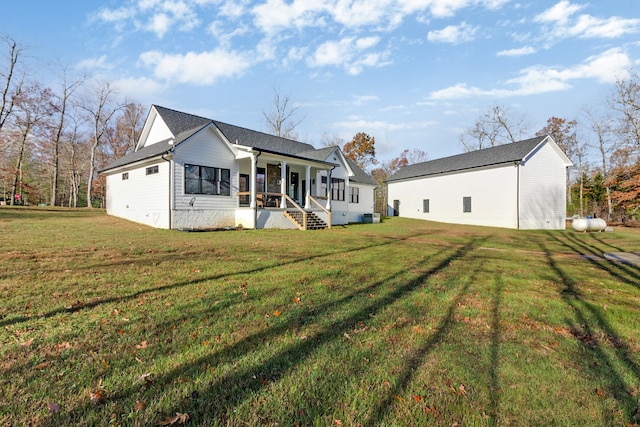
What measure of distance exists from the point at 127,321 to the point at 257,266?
3.07m

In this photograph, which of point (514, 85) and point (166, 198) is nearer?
point (166, 198)

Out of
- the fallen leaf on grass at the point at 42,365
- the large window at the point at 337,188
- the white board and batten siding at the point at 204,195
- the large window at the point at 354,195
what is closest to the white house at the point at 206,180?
the white board and batten siding at the point at 204,195

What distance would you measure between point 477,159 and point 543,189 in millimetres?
A: 5252

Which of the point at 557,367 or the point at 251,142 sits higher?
the point at 251,142

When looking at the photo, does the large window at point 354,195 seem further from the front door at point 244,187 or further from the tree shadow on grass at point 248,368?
the tree shadow on grass at point 248,368

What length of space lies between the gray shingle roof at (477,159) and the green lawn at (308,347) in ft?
64.3

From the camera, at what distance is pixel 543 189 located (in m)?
22.9

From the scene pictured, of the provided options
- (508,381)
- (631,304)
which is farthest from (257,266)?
(631,304)

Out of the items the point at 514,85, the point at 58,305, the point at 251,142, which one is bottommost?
the point at 58,305

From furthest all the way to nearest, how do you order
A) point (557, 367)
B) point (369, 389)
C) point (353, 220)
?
point (353, 220)
point (557, 367)
point (369, 389)

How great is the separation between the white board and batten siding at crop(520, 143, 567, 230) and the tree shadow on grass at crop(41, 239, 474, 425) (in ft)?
74.3

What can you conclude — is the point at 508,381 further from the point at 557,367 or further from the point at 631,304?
the point at 631,304

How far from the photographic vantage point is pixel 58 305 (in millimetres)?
3801

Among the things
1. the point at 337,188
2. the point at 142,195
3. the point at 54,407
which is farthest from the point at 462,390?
the point at 337,188
